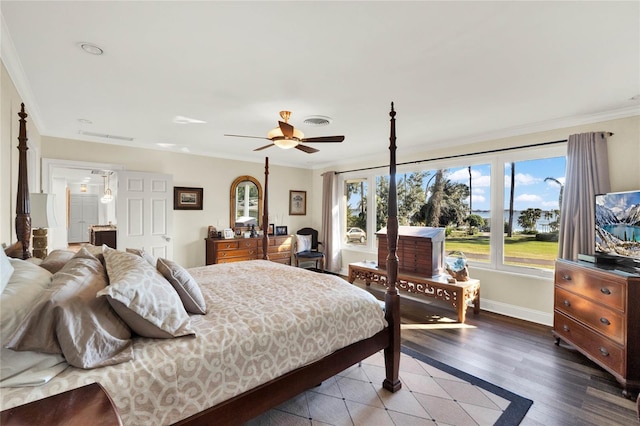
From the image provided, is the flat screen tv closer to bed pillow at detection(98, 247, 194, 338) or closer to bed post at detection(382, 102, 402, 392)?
bed post at detection(382, 102, 402, 392)

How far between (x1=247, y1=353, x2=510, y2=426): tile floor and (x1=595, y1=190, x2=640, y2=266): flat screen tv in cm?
182

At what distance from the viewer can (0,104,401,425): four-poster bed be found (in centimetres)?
117

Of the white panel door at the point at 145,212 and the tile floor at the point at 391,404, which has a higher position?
the white panel door at the point at 145,212

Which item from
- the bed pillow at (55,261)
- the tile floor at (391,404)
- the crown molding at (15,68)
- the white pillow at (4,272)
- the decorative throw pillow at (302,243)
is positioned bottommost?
the tile floor at (391,404)

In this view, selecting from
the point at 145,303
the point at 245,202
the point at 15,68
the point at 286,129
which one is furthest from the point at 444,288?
the point at 15,68

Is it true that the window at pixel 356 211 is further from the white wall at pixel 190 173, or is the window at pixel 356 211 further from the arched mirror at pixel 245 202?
the arched mirror at pixel 245 202

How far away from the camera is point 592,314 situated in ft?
8.52

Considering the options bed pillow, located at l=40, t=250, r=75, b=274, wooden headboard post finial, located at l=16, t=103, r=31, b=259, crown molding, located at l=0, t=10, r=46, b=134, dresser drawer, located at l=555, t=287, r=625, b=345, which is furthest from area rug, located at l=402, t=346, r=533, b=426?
crown molding, located at l=0, t=10, r=46, b=134

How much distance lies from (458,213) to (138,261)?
171 inches

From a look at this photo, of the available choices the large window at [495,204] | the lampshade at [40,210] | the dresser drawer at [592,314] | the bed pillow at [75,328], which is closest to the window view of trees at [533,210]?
the large window at [495,204]

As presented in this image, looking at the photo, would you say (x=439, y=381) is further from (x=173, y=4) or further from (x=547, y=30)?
(x=173, y=4)

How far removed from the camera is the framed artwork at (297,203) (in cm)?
673

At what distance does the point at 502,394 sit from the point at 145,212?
5.11m

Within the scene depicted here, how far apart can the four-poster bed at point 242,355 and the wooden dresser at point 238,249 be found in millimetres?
2643
